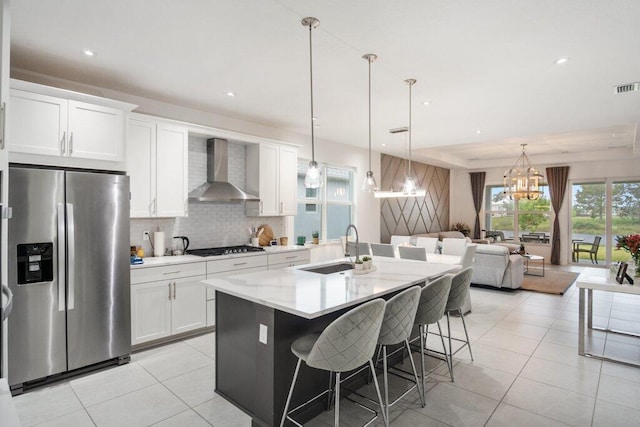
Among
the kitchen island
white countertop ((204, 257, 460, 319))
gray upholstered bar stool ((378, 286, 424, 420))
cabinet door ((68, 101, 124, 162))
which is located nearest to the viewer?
white countertop ((204, 257, 460, 319))

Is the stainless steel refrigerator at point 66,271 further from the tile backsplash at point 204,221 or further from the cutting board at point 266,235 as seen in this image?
the cutting board at point 266,235

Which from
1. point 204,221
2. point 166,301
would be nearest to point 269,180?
point 204,221

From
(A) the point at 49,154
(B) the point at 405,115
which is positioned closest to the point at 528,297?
(B) the point at 405,115

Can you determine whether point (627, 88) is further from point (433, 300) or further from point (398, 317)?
point (398, 317)

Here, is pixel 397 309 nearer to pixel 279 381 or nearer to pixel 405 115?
pixel 279 381

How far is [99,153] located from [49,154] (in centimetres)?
39

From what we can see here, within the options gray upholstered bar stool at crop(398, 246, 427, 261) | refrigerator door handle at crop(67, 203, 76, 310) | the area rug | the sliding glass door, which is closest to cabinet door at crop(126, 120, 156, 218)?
refrigerator door handle at crop(67, 203, 76, 310)

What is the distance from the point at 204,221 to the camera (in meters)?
4.79

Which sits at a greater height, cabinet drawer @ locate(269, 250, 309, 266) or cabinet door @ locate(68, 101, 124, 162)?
Result: cabinet door @ locate(68, 101, 124, 162)

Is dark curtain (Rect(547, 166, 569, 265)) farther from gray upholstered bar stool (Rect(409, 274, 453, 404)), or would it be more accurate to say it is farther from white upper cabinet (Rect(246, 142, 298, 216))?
gray upholstered bar stool (Rect(409, 274, 453, 404))

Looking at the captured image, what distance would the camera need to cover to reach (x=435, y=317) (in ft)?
9.19

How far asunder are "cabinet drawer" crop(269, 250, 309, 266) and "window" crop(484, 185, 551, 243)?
762 centimetres

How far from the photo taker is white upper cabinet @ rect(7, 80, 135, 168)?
9.55ft

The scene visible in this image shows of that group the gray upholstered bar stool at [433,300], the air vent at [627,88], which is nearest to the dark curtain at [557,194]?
the air vent at [627,88]
